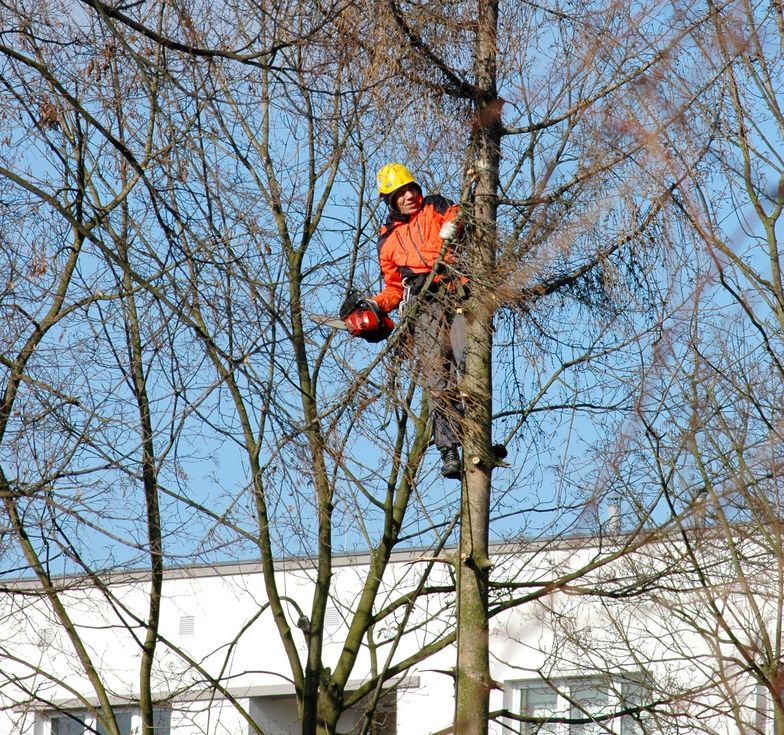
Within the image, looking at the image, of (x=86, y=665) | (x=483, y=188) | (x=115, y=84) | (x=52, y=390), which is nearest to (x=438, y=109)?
(x=483, y=188)

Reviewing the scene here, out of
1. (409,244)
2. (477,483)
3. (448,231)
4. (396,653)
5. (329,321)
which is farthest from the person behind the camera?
(396,653)

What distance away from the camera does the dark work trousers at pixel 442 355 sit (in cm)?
712

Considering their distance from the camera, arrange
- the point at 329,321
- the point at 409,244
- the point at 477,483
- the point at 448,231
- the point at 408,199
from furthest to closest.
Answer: the point at 408,199, the point at 409,244, the point at 329,321, the point at 477,483, the point at 448,231

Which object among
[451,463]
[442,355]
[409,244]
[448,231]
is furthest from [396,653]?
[448,231]

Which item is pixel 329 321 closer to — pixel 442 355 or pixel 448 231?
pixel 442 355

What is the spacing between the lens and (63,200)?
9.32m

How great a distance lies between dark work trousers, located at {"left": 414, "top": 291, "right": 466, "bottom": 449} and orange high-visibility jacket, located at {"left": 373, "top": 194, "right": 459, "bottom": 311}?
308mm

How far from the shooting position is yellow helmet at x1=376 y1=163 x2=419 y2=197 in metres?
7.89

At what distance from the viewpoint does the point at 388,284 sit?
7996 millimetres

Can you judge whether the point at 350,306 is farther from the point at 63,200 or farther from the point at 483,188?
the point at 63,200

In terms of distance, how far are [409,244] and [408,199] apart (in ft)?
1.04

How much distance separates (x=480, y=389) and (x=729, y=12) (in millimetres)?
2461

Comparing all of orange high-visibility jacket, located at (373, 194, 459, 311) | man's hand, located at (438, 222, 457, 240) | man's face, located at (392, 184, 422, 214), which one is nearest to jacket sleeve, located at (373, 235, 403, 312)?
orange high-visibility jacket, located at (373, 194, 459, 311)

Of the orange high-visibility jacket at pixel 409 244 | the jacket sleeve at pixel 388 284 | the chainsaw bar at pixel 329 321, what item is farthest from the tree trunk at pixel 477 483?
the chainsaw bar at pixel 329 321
